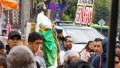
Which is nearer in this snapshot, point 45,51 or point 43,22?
point 43,22

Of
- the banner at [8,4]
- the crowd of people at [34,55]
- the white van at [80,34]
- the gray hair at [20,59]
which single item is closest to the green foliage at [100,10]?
the white van at [80,34]

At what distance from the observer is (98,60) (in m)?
6.95

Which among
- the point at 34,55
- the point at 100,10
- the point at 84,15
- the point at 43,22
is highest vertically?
the point at 43,22

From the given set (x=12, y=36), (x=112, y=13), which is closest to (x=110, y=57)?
(x=112, y=13)

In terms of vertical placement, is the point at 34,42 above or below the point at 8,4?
below

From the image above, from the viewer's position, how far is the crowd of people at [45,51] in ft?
16.7

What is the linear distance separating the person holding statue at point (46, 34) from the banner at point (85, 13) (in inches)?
369

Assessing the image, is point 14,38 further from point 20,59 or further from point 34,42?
point 20,59

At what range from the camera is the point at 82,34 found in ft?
54.2

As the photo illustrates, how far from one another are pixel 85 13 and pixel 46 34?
9.66m

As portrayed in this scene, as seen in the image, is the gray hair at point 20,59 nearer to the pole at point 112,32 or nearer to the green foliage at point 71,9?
the pole at point 112,32

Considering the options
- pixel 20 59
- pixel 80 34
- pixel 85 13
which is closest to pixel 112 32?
pixel 20 59

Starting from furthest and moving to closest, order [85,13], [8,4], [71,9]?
1. [71,9]
2. [85,13]
3. [8,4]

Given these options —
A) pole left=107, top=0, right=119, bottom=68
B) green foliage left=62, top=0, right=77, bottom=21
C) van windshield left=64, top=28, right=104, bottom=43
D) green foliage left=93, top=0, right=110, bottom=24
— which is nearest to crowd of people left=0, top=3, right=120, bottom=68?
pole left=107, top=0, right=119, bottom=68
